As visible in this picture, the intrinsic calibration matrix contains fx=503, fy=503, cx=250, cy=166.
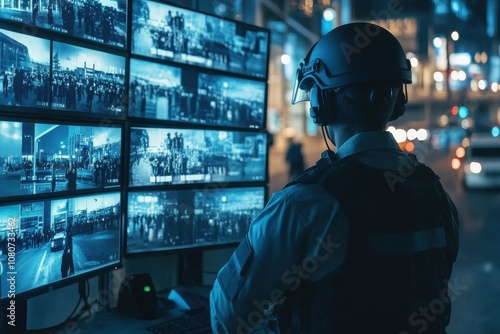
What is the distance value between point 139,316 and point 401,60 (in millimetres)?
1333

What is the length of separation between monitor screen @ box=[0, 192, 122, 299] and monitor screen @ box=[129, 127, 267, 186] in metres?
0.21

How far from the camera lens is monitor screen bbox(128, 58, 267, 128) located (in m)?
2.02

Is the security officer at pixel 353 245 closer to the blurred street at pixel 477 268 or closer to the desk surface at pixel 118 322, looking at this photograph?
the desk surface at pixel 118 322

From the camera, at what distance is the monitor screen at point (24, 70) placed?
145 centimetres

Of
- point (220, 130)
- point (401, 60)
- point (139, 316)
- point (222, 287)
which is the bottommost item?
point (139, 316)

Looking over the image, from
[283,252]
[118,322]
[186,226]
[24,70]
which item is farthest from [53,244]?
[283,252]

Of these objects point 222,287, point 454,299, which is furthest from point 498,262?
point 222,287

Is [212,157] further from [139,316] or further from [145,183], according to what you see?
[139,316]

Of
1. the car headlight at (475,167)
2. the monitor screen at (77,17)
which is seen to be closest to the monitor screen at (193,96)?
the monitor screen at (77,17)

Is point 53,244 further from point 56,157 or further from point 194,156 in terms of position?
point 194,156

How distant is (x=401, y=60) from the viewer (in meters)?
1.29

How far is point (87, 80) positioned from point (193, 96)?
57 cm

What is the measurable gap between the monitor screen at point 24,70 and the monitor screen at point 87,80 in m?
0.04

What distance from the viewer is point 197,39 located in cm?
221
